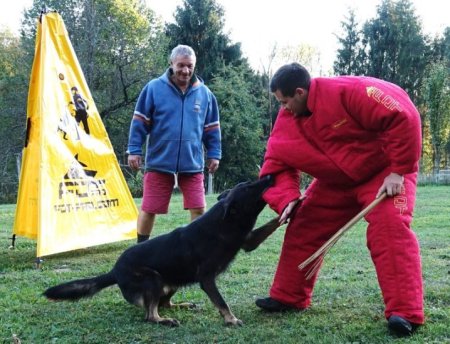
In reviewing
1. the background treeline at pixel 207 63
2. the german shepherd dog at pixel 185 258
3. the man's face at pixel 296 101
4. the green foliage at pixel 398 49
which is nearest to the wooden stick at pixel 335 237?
the german shepherd dog at pixel 185 258

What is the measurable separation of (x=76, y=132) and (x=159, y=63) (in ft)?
79.8

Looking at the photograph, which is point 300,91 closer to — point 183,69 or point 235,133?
point 183,69

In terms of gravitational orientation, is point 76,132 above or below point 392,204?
above

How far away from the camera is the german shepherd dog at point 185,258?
12.7 ft

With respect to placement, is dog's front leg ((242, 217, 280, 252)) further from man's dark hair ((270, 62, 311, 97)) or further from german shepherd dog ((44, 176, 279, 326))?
man's dark hair ((270, 62, 311, 97))

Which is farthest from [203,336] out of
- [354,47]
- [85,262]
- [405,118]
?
[354,47]

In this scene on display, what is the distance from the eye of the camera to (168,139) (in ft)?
17.1

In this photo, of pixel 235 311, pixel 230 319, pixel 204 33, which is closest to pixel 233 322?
pixel 230 319

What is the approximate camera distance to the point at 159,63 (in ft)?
100

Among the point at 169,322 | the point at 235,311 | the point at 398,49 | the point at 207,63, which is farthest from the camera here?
the point at 398,49

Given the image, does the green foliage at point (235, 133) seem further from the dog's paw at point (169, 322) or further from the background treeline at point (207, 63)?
the dog's paw at point (169, 322)

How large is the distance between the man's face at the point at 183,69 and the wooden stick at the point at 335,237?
2.21 m

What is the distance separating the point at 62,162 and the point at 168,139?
2.14 meters

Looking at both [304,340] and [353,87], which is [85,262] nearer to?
[304,340]
